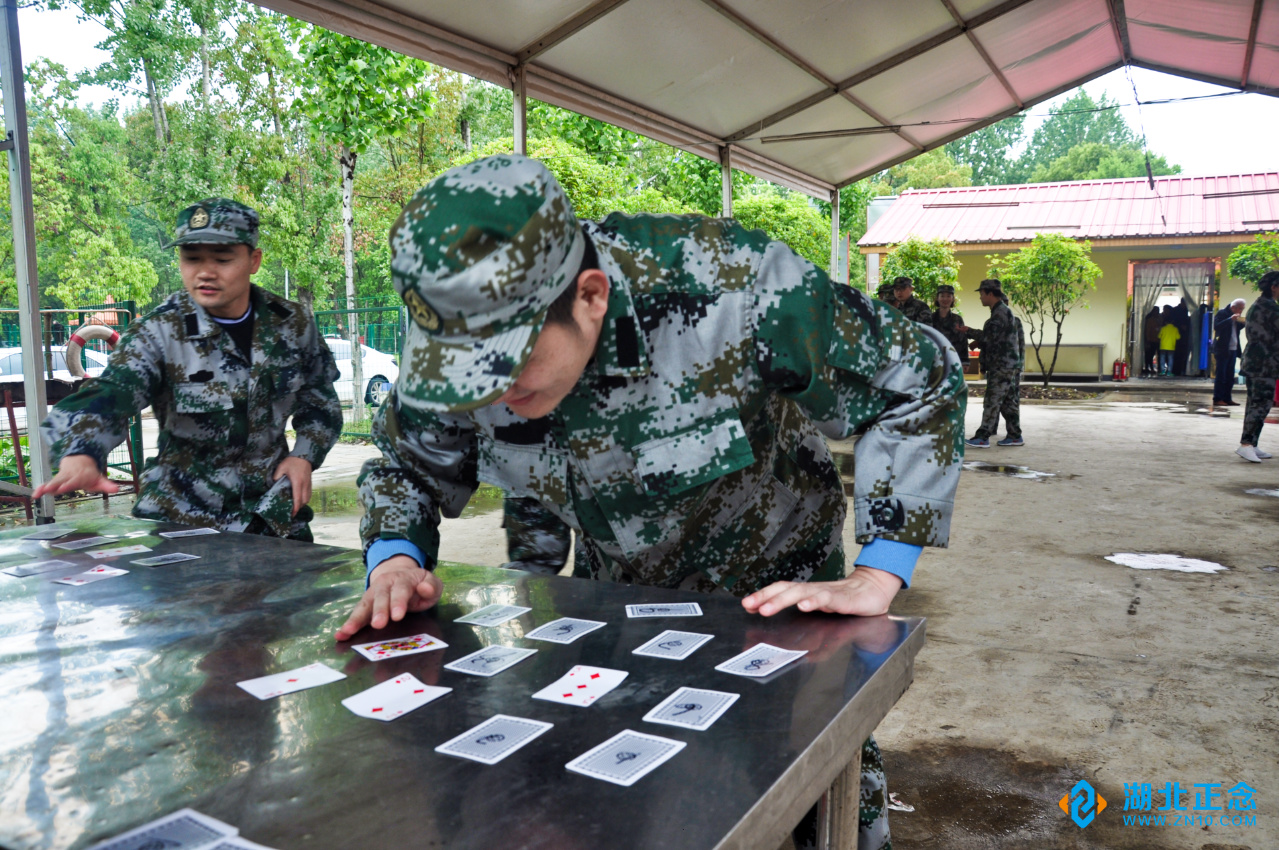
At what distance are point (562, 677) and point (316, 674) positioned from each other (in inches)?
14.1

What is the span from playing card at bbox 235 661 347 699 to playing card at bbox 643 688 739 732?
0.48 meters

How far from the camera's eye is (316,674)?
1266 mm

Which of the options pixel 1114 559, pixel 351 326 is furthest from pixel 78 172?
pixel 1114 559

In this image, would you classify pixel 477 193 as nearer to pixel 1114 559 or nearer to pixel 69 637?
pixel 69 637

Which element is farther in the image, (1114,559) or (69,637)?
(1114,559)

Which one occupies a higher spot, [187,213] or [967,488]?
[187,213]

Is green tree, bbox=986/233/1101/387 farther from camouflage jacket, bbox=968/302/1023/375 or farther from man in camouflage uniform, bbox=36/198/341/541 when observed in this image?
man in camouflage uniform, bbox=36/198/341/541

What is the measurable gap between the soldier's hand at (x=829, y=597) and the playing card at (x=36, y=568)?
1528 millimetres

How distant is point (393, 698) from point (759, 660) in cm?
49

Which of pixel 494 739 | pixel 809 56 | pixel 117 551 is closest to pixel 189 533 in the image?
pixel 117 551

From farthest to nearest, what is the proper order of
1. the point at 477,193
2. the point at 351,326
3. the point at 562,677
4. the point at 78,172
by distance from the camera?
the point at 78,172
the point at 351,326
the point at 562,677
the point at 477,193

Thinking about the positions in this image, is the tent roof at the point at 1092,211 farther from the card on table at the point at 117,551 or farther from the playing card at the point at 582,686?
the playing card at the point at 582,686

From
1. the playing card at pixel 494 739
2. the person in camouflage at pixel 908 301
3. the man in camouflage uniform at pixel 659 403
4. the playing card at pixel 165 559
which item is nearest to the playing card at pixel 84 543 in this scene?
the playing card at pixel 165 559

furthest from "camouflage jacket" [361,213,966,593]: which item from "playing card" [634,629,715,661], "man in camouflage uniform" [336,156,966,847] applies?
"playing card" [634,629,715,661]
